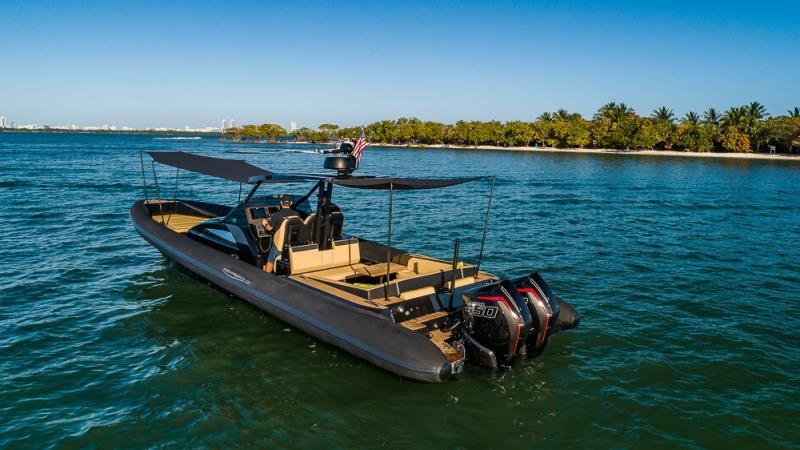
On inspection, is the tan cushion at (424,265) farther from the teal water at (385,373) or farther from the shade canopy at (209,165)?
the shade canopy at (209,165)

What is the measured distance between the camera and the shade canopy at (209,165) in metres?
11.7

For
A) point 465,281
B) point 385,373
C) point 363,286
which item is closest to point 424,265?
point 465,281

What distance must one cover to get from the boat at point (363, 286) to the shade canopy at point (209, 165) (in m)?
0.03

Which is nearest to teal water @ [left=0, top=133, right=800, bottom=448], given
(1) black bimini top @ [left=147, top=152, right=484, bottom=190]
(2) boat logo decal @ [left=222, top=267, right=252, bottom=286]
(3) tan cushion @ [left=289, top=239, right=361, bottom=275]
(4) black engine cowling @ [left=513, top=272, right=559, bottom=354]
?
(4) black engine cowling @ [left=513, top=272, right=559, bottom=354]

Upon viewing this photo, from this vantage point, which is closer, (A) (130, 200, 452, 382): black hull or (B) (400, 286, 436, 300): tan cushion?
(A) (130, 200, 452, 382): black hull

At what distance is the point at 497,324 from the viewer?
723cm

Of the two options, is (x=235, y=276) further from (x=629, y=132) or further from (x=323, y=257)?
(x=629, y=132)

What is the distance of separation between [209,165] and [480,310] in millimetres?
8106

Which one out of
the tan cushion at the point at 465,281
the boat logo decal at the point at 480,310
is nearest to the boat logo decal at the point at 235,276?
the tan cushion at the point at 465,281

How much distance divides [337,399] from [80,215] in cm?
1956

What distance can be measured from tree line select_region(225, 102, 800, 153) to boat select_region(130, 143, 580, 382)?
7667 cm

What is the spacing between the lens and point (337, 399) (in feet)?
24.0

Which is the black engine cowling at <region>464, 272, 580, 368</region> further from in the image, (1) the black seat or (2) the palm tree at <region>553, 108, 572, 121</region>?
(2) the palm tree at <region>553, 108, 572, 121</region>

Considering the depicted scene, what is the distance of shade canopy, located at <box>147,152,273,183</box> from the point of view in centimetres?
1170
